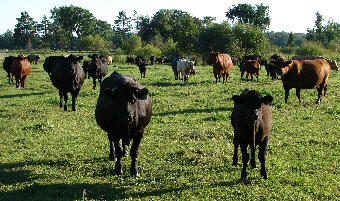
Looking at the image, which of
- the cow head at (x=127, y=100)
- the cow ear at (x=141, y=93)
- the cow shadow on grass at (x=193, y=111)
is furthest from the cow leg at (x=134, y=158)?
the cow shadow on grass at (x=193, y=111)

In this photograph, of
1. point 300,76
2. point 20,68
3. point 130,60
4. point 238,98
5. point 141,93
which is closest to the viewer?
point 238,98

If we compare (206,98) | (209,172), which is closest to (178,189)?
(209,172)

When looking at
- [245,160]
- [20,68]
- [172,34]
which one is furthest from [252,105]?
[172,34]

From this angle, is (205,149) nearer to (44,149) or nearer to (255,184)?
(255,184)

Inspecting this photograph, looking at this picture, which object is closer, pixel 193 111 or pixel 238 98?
pixel 238 98

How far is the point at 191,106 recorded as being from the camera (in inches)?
647

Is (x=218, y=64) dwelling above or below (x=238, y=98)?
above

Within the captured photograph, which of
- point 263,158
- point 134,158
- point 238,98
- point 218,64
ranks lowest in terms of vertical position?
point 134,158

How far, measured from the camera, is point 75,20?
128875 mm

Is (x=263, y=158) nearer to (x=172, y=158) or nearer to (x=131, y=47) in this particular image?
(x=172, y=158)

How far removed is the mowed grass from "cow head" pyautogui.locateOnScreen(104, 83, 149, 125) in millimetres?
1390

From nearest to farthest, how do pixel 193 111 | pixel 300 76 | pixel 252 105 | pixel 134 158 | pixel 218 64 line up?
1. pixel 252 105
2. pixel 134 158
3. pixel 193 111
4. pixel 300 76
5. pixel 218 64

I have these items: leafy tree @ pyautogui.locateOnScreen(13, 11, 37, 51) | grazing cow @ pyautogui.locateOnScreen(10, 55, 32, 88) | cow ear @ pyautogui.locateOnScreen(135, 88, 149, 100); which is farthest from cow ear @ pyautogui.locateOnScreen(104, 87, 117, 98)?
leafy tree @ pyautogui.locateOnScreen(13, 11, 37, 51)

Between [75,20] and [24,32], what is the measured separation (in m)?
21.2
